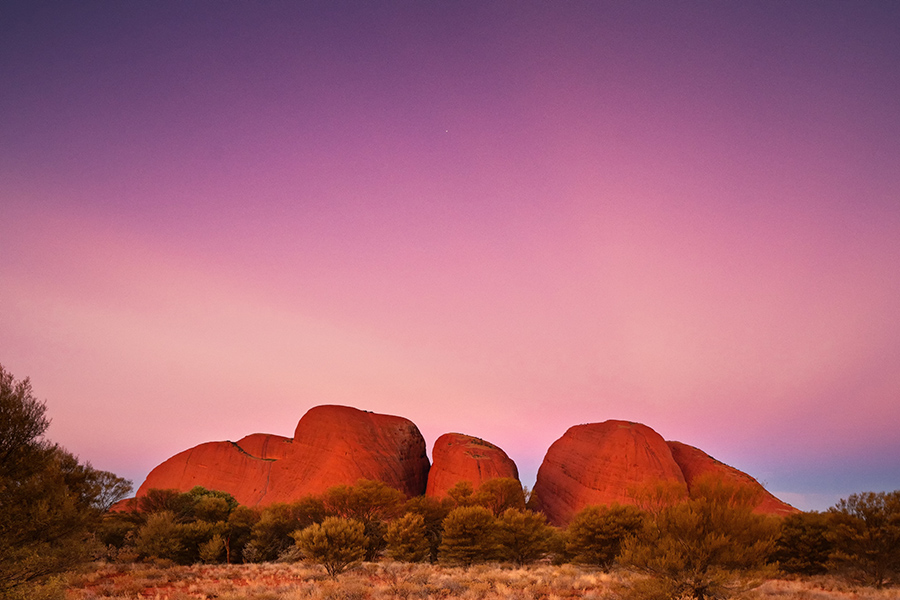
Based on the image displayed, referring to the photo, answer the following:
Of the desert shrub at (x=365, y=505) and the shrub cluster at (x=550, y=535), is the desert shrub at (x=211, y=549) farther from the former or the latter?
the desert shrub at (x=365, y=505)

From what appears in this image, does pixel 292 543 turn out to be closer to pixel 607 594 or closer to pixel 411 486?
Result: pixel 411 486

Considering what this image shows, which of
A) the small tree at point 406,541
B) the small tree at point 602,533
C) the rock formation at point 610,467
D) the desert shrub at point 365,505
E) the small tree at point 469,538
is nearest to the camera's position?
the small tree at point 602,533

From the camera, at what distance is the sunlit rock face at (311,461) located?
60406 mm

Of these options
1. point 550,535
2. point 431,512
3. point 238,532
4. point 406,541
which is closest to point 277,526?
point 238,532

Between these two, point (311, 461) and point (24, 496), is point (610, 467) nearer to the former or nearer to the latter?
point (311, 461)

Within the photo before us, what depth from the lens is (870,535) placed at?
2206 cm

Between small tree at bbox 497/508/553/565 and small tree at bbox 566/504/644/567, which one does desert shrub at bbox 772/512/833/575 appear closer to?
small tree at bbox 566/504/644/567

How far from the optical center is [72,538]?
15.8 metres

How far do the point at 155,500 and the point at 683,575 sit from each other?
163 feet

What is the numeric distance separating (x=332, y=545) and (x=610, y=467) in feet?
147

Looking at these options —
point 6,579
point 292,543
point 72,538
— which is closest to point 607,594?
point 6,579

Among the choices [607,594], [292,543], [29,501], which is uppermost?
[29,501]

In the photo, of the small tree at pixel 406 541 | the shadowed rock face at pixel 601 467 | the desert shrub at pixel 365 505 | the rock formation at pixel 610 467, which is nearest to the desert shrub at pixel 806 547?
the small tree at pixel 406 541

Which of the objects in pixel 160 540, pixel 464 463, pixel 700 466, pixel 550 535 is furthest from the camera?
pixel 464 463
